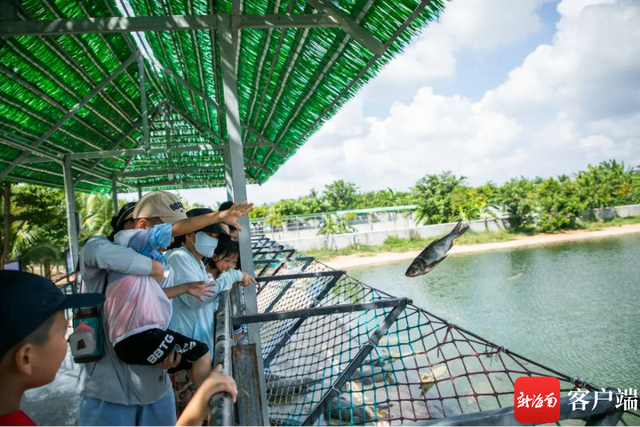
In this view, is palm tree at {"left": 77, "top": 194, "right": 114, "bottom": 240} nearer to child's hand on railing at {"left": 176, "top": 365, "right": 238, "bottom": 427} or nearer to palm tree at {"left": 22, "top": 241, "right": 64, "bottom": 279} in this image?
palm tree at {"left": 22, "top": 241, "right": 64, "bottom": 279}

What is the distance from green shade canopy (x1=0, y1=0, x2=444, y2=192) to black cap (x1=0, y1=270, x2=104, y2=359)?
179 centimetres

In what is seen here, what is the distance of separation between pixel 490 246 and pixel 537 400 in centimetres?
1484

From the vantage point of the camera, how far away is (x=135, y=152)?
16.8 ft

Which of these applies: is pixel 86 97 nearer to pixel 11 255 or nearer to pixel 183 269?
pixel 183 269

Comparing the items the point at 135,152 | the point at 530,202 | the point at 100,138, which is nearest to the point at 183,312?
the point at 135,152

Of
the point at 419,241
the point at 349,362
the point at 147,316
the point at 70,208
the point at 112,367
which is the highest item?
the point at 70,208

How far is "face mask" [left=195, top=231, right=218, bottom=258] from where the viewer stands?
1.76m

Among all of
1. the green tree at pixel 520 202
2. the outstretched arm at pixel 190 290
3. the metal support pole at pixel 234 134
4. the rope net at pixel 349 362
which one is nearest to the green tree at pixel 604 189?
the green tree at pixel 520 202

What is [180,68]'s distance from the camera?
4.70 meters

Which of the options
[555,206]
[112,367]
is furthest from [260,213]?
[112,367]

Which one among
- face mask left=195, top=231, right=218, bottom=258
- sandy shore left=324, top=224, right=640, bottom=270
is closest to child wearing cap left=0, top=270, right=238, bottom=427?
face mask left=195, top=231, right=218, bottom=258

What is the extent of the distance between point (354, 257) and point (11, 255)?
10275 mm

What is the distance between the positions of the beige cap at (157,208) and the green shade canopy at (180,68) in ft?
3.99

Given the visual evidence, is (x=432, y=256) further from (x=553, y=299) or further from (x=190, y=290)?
(x=553, y=299)
